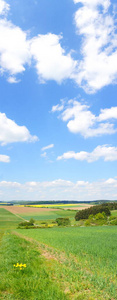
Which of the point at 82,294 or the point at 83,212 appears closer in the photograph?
the point at 82,294

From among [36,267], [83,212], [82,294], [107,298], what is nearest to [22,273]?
[36,267]

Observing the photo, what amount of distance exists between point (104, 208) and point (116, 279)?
102873 millimetres

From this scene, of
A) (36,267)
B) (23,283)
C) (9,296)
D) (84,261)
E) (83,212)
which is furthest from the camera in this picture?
(83,212)

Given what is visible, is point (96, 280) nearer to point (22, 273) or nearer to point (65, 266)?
point (65, 266)

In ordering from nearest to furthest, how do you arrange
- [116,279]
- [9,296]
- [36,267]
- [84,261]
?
1. [9,296]
2. [116,279]
3. [36,267]
4. [84,261]

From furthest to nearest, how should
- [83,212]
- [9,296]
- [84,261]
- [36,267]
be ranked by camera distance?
[83,212], [84,261], [36,267], [9,296]

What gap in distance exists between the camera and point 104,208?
105 metres

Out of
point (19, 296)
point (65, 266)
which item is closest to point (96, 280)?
point (65, 266)

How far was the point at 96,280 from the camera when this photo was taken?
8.40 m

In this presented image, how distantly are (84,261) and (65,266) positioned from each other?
1397mm

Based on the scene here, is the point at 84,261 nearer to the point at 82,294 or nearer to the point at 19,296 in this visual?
the point at 82,294

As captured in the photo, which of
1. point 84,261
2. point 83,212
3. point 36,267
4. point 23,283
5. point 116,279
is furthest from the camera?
point 83,212

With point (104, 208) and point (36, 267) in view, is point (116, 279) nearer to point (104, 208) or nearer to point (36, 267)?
point (36, 267)

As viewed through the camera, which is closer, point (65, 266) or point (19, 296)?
point (19, 296)
